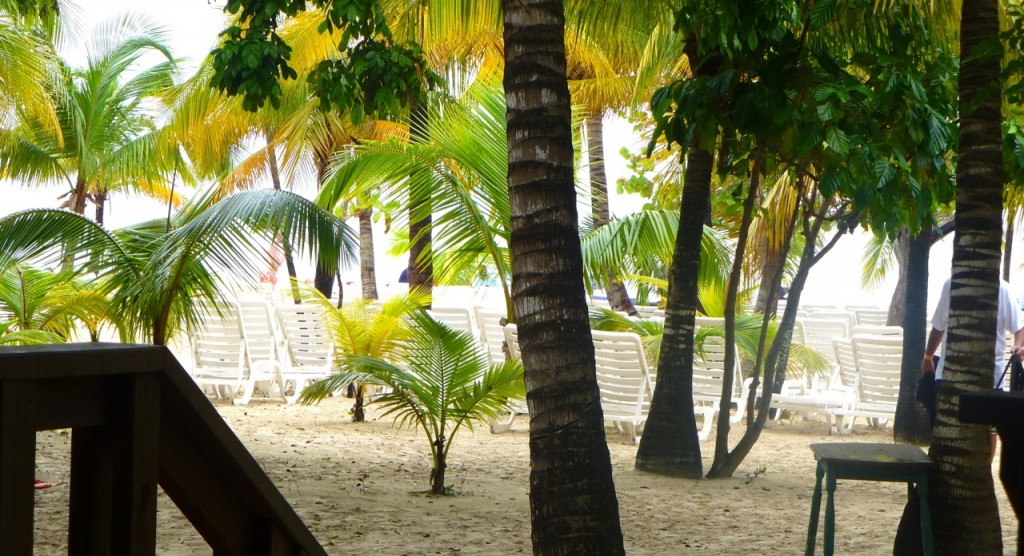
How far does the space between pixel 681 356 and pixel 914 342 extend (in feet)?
10.8

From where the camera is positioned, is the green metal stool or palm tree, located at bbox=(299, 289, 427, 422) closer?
the green metal stool

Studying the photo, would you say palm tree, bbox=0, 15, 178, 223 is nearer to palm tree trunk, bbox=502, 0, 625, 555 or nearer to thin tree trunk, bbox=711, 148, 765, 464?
thin tree trunk, bbox=711, 148, 765, 464

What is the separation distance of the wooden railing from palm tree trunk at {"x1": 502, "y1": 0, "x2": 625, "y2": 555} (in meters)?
2.01

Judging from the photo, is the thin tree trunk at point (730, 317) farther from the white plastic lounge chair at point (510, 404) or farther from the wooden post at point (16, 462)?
the wooden post at point (16, 462)

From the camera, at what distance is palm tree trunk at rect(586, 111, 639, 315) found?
13.5 metres

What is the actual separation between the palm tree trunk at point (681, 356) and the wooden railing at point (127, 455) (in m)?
5.70

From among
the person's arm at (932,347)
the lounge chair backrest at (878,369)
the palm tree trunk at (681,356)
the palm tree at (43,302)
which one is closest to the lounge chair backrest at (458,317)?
the palm tree at (43,302)

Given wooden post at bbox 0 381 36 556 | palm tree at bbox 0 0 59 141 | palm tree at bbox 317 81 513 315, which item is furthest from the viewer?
Result: palm tree at bbox 0 0 59 141

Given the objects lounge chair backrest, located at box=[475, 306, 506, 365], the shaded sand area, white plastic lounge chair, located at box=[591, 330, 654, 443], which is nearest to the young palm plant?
the shaded sand area

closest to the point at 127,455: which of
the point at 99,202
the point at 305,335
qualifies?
the point at 305,335

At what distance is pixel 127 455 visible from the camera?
1.89 metres

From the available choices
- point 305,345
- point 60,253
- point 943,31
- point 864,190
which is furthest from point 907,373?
point 60,253

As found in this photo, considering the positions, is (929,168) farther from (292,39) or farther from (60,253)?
(292,39)

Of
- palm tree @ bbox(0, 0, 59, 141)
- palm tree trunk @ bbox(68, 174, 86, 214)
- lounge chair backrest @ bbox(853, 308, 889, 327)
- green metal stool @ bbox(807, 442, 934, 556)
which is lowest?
green metal stool @ bbox(807, 442, 934, 556)
